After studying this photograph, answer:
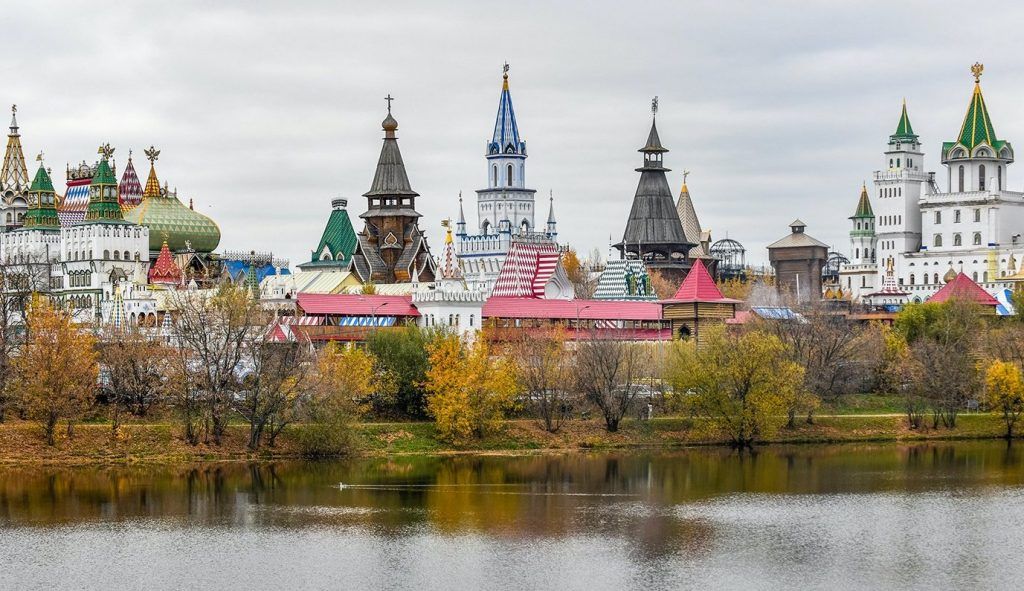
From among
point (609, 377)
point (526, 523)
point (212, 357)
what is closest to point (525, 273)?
point (609, 377)

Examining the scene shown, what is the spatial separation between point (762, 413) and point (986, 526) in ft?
64.2

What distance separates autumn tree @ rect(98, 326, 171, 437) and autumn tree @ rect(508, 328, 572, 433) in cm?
1297

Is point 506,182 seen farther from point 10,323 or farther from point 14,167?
point 10,323

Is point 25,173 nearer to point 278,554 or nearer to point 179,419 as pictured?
point 179,419

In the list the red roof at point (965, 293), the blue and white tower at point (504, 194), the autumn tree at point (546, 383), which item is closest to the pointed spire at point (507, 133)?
the blue and white tower at point (504, 194)

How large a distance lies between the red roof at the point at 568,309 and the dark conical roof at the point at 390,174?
1491cm

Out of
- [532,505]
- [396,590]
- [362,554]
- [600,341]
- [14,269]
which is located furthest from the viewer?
[14,269]

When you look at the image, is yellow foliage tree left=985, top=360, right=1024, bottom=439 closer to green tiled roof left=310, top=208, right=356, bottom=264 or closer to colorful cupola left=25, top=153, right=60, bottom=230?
green tiled roof left=310, top=208, right=356, bottom=264

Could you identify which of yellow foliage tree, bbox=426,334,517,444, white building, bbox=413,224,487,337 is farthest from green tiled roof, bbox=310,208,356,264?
yellow foliage tree, bbox=426,334,517,444

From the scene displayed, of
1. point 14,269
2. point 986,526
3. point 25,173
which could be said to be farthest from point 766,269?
point 986,526

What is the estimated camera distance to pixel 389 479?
58.0 meters

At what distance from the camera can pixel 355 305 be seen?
80562 millimetres

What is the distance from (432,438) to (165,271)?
35626mm

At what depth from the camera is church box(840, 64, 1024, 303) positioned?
131 m
